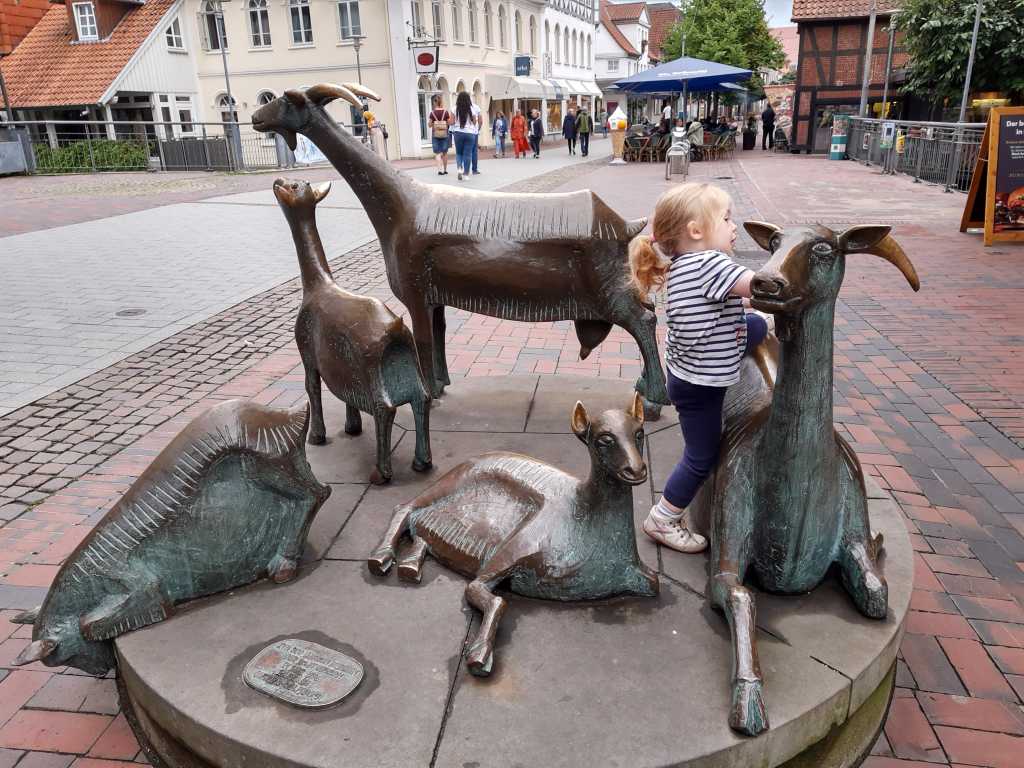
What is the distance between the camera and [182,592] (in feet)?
8.61

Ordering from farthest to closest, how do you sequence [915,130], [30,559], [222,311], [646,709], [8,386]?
[915,130] < [222,311] < [8,386] < [30,559] < [646,709]

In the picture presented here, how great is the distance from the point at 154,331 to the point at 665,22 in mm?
82496

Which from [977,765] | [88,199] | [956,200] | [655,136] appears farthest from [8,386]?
[655,136]

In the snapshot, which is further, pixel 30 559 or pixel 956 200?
pixel 956 200

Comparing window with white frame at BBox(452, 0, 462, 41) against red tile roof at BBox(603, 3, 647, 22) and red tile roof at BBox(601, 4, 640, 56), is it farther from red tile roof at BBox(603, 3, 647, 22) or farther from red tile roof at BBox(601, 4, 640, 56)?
red tile roof at BBox(603, 3, 647, 22)

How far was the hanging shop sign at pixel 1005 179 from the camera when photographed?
10438 millimetres

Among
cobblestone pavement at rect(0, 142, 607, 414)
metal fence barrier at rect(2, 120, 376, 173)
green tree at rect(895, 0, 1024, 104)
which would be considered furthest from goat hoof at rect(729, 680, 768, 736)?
metal fence barrier at rect(2, 120, 376, 173)

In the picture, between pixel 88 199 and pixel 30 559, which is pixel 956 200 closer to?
pixel 30 559

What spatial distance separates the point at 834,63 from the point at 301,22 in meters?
19.7

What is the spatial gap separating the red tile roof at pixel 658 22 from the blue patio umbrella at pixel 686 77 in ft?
172

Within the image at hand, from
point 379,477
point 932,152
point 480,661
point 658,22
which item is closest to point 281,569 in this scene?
point 379,477

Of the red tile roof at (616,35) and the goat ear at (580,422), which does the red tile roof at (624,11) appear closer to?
the red tile roof at (616,35)

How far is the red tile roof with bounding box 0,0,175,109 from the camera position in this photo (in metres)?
28.7

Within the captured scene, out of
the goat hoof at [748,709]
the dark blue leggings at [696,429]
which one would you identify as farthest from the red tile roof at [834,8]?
the goat hoof at [748,709]
